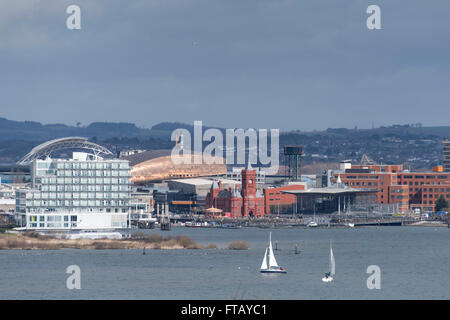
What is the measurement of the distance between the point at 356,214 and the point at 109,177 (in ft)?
207

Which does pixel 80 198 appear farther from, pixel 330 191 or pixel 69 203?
pixel 330 191

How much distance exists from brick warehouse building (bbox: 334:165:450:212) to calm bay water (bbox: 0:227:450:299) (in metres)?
69.9

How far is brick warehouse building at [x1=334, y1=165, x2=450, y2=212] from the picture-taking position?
612ft

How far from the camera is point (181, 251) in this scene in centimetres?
10044

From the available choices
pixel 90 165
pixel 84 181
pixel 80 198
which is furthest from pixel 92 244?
pixel 90 165

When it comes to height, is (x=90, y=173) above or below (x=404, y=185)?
above

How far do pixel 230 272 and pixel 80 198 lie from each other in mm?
41926

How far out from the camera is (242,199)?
583 feet

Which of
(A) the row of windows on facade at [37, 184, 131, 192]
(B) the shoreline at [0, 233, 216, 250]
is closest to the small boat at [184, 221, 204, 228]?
(A) the row of windows on facade at [37, 184, 131, 192]

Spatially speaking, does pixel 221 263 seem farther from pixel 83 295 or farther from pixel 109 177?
pixel 109 177

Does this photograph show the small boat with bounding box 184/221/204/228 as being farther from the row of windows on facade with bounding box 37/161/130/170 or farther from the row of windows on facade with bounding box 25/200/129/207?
the row of windows on facade with bounding box 37/161/130/170

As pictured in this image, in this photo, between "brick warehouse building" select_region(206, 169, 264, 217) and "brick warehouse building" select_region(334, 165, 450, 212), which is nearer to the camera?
"brick warehouse building" select_region(206, 169, 264, 217)
